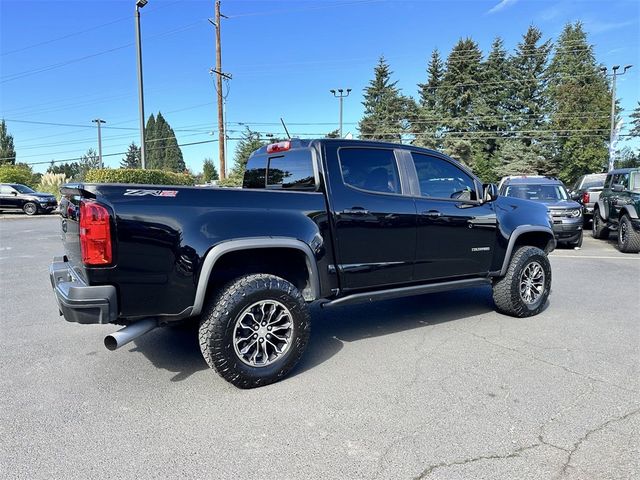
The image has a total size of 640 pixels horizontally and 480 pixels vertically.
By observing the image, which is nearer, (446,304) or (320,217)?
(320,217)

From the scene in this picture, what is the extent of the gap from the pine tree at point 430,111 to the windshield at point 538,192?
35500mm

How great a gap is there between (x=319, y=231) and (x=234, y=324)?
1045 millimetres

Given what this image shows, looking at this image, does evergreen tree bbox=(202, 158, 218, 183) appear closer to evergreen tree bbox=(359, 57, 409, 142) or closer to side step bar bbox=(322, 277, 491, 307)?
evergreen tree bbox=(359, 57, 409, 142)

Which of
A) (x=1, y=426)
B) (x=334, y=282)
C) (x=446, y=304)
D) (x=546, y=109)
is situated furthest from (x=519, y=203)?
(x=546, y=109)

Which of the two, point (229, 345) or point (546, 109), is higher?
point (546, 109)

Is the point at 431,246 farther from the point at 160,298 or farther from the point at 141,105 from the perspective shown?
the point at 141,105

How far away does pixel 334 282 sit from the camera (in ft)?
13.2

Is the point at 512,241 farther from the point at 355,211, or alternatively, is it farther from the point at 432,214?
the point at 355,211

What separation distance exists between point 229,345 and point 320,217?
4.21 feet

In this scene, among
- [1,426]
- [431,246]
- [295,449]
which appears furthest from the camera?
[431,246]

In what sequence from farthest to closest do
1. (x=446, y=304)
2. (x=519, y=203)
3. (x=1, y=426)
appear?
(x=446, y=304) < (x=519, y=203) < (x=1, y=426)

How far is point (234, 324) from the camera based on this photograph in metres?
3.41

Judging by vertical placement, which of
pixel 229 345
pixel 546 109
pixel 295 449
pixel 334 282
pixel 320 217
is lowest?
pixel 295 449

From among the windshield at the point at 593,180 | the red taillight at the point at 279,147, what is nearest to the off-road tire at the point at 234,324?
the red taillight at the point at 279,147
